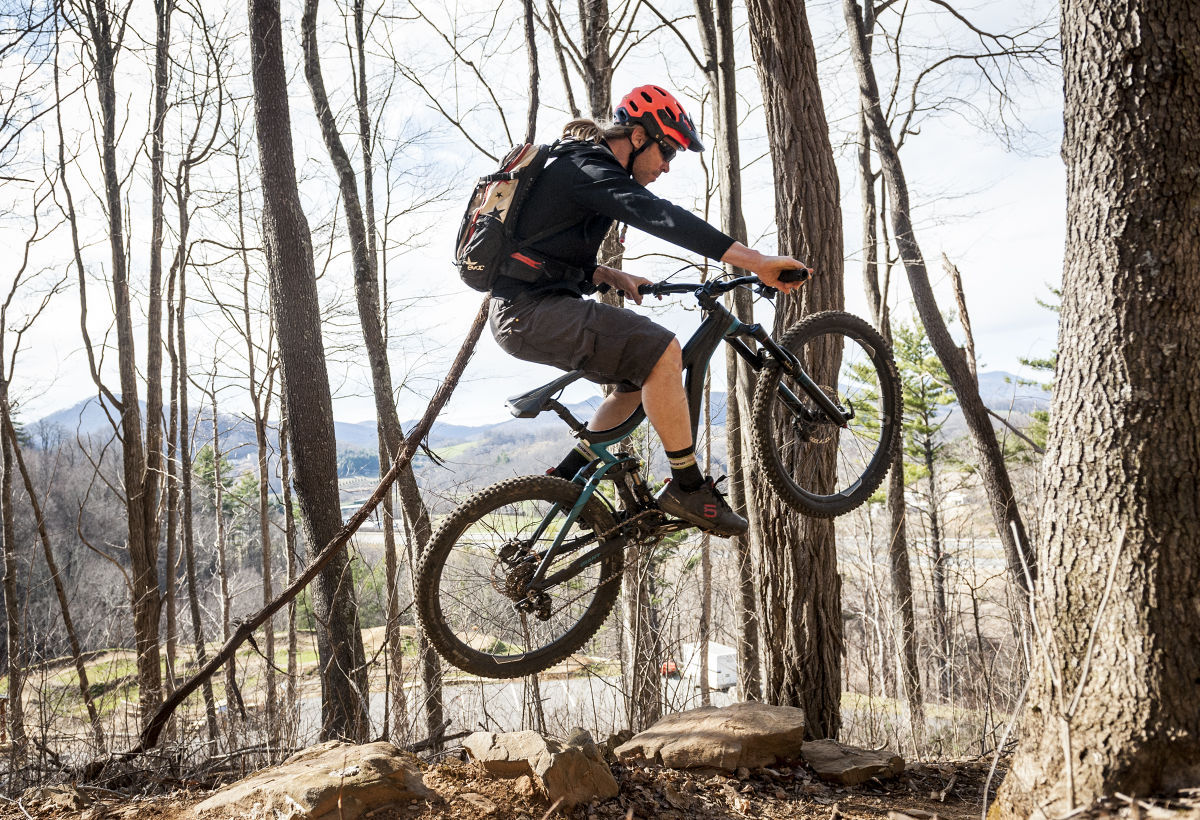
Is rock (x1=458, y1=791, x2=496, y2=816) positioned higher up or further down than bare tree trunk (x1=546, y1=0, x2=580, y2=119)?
further down

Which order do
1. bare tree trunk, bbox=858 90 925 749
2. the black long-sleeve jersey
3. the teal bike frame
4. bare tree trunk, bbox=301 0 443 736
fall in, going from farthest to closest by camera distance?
bare tree trunk, bbox=858 90 925 749
bare tree trunk, bbox=301 0 443 736
the teal bike frame
the black long-sleeve jersey

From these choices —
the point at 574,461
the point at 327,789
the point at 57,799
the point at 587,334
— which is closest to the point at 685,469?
the point at 574,461

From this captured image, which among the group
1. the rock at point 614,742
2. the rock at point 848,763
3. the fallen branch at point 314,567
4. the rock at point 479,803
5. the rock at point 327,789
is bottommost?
the rock at point 848,763

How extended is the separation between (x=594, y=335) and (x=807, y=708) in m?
2.82

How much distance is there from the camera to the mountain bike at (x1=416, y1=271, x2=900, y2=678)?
3.16 meters

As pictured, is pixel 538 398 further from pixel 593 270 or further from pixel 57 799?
pixel 57 799

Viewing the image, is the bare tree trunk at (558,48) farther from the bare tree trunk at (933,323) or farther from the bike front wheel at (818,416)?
the bike front wheel at (818,416)

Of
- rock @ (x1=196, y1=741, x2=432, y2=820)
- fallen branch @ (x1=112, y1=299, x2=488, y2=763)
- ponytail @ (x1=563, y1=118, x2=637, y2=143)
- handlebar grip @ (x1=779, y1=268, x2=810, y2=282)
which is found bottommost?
rock @ (x1=196, y1=741, x2=432, y2=820)

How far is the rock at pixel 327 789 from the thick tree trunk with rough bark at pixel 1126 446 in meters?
2.28

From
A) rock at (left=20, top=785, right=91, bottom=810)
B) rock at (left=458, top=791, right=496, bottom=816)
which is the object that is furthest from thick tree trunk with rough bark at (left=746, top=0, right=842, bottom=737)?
rock at (left=20, top=785, right=91, bottom=810)

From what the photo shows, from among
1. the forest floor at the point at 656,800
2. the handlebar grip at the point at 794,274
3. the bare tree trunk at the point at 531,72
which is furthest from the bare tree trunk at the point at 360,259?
the handlebar grip at the point at 794,274

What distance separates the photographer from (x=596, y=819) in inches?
116

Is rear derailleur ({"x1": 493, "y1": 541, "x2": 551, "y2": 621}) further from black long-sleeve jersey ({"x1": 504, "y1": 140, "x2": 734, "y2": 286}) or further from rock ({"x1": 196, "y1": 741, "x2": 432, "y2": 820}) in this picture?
black long-sleeve jersey ({"x1": 504, "y1": 140, "x2": 734, "y2": 286})

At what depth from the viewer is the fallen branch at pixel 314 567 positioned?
13.3ft
